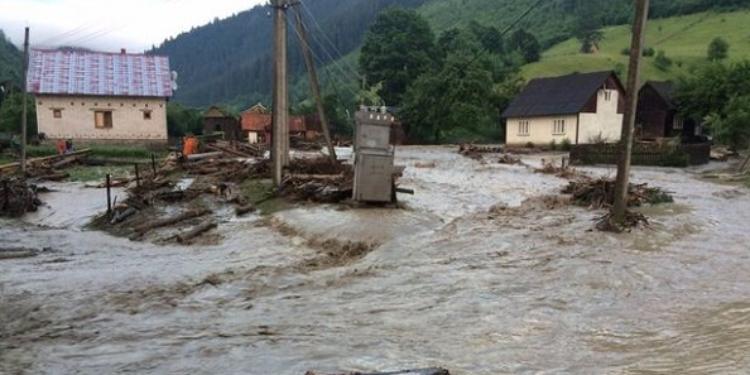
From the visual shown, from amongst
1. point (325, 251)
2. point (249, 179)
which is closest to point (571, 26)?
point (249, 179)

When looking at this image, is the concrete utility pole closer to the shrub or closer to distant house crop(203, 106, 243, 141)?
the shrub

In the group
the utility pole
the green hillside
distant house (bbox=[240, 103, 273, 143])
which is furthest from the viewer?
the green hillside

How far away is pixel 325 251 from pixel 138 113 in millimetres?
38235

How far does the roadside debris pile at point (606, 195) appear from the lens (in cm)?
1780

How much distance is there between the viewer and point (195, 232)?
16.0 m

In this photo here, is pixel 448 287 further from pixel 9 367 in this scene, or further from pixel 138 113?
pixel 138 113

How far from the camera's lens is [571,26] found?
373ft

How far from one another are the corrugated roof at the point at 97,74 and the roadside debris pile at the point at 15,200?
87.7 feet

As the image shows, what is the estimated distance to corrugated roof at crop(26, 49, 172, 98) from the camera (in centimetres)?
4569

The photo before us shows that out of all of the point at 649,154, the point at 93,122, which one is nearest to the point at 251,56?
the point at 93,122

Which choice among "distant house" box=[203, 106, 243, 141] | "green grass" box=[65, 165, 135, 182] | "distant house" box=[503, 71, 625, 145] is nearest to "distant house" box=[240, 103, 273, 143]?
"distant house" box=[203, 106, 243, 141]


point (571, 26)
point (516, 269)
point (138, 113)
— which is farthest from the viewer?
point (571, 26)

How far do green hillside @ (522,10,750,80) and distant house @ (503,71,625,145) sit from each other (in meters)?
18.2

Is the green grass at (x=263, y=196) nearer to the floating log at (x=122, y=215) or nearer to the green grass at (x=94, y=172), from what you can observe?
the floating log at (x=122, y=215)
